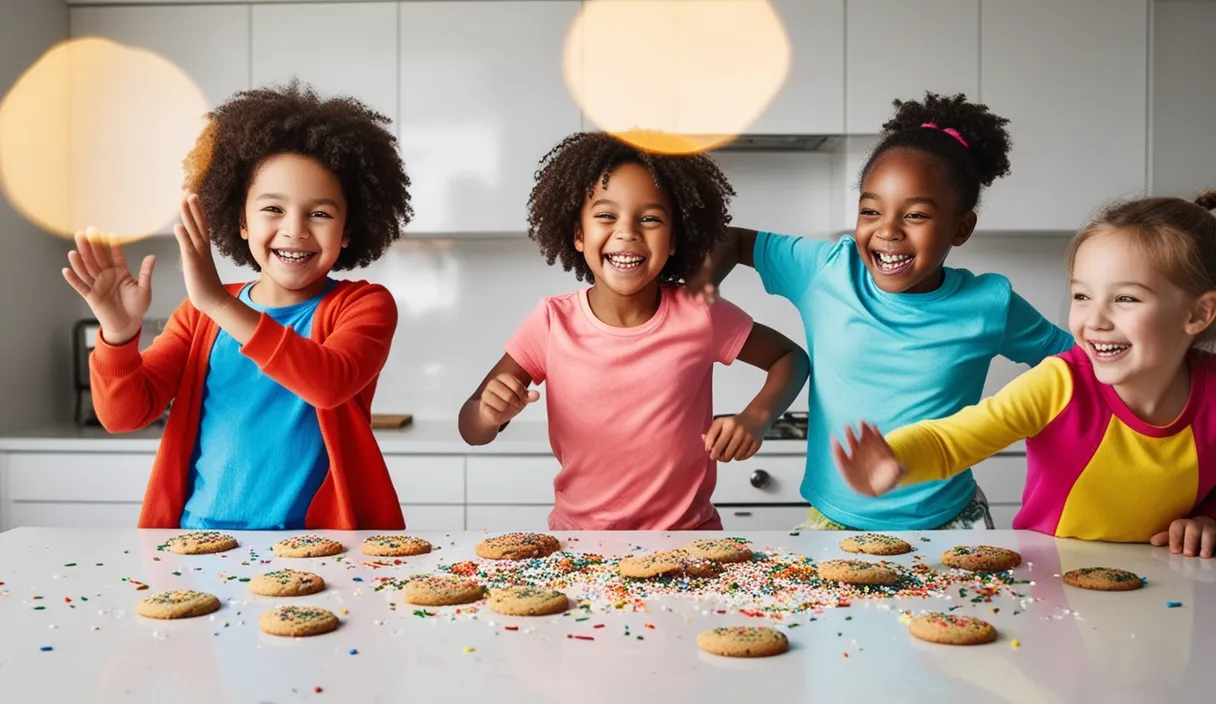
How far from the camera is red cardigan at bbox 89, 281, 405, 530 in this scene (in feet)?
5.17

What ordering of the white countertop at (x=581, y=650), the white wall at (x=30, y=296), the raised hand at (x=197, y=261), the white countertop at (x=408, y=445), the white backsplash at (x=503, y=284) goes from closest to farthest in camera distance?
the white countertop at (x=581, y=650), the raised hand at (x=197, y=261), the white countertop at (x=408, y=445), the white wall at (x=30, y=296), the white backsplash at (x=503, y=284)

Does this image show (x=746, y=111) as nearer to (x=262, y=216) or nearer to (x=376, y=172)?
(x=376, y=172)

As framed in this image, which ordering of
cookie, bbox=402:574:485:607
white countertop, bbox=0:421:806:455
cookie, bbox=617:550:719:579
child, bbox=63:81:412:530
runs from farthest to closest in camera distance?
white countertop, bbox=0:421:806:455, child, bbox=63:81:412:530, cookie, bbox=617:550:719:579, cookie, bbox=402:574:485:607

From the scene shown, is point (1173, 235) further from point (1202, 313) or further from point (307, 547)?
point (307, 547)

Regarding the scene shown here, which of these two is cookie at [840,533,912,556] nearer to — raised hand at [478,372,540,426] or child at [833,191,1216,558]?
child at [833,191,1216,558]

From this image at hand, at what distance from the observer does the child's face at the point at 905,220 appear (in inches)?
67.4

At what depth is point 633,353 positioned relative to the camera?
5.77ft

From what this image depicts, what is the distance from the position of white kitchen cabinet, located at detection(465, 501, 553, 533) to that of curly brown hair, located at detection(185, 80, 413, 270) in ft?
4.22

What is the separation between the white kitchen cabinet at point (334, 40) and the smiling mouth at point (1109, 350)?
241 cm

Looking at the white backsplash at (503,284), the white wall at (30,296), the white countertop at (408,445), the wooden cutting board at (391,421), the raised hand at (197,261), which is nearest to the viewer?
the raised hand at (197,261)

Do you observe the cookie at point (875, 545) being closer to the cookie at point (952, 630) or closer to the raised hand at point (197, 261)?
the cookie at point (952, 630)

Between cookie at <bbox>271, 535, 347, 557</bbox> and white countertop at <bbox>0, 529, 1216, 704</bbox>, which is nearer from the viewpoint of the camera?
white countertop at <bbox>0, 529, 1216, 704</bbox>

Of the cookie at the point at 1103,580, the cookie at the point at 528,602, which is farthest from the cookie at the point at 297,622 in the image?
the cookie at the point at 1103,580

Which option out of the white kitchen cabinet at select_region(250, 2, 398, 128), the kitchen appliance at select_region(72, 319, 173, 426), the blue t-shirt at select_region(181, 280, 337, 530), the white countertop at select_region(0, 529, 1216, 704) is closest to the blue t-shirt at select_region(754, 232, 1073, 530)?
the white countertop at select_region(0, 529, 1216, 704)
